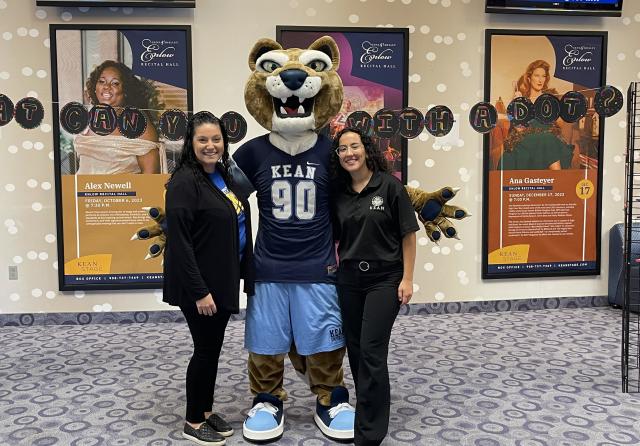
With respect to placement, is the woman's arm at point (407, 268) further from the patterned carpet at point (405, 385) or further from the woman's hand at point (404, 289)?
the patterned carpet at point (405, 385)

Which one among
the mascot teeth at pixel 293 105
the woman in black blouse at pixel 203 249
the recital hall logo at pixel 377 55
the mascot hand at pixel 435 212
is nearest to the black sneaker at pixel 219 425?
the woman in black blouse at pixel 203 249

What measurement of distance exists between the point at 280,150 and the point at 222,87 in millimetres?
2092

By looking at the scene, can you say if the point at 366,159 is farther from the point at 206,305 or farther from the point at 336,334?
the point at 206,305

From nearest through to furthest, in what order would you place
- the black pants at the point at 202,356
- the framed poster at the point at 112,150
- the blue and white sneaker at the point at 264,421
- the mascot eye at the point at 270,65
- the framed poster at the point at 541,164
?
the black pants at the point at 202,356 < the blue and white sneaker at the point at 264,421 < the mascot eye at the point at 270,65 < the framed poster at the point at 112,150 < the framed poster at the point at 541,164

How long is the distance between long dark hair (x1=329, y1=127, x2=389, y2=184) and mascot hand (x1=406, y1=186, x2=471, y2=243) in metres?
0.33

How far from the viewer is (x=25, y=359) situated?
3.63 metres

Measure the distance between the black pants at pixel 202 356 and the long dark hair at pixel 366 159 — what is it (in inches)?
29.9

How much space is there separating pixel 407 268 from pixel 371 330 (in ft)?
0.98

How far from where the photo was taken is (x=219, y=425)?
8.36 feet

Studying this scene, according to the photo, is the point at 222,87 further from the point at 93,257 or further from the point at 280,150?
the point at 280,150

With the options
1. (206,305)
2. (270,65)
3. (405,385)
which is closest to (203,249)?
(206,305)

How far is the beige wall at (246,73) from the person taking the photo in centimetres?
436

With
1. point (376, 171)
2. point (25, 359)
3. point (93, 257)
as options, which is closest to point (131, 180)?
point (93, 257)

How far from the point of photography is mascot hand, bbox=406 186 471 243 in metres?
2.76
